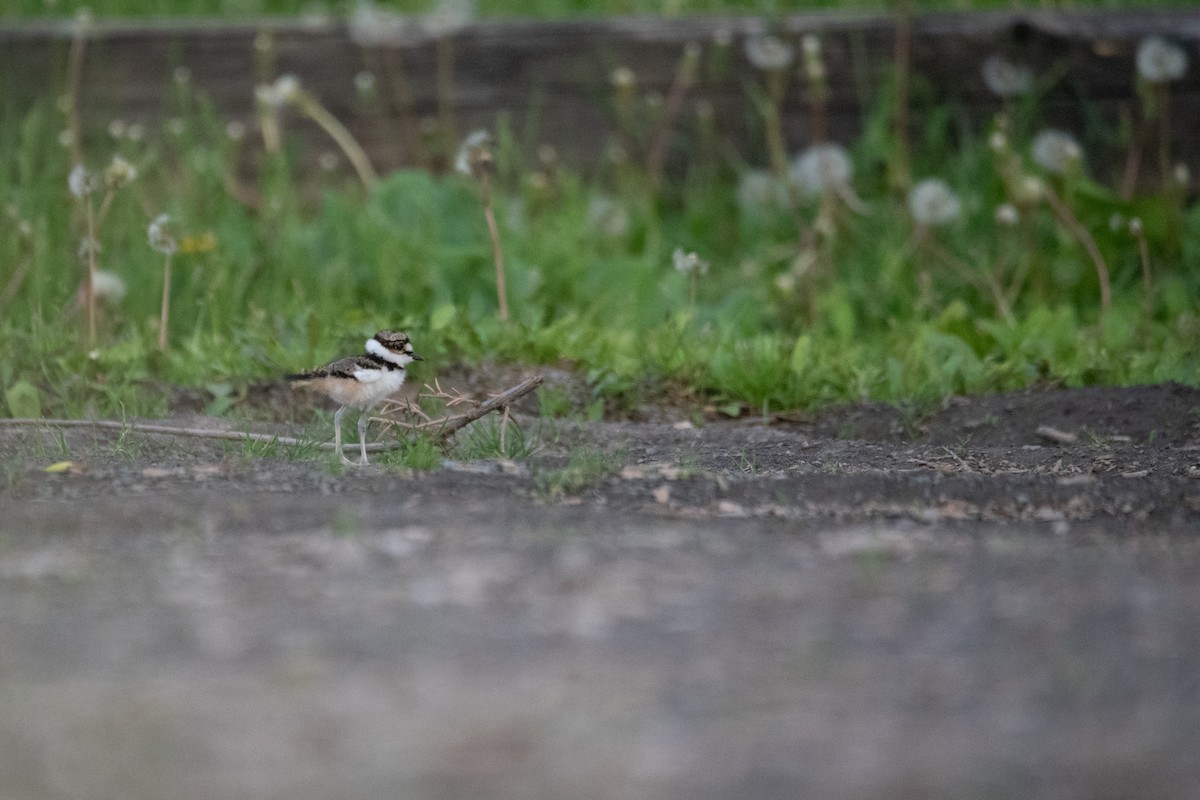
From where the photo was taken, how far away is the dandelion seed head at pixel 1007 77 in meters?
7.56

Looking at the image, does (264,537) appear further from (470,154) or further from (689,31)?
(689,31)

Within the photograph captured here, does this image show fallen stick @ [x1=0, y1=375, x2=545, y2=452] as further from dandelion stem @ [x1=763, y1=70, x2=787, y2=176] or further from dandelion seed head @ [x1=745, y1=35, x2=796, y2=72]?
dandelion seed head @ [x1=745, y1=35, x2=796, y2=72]

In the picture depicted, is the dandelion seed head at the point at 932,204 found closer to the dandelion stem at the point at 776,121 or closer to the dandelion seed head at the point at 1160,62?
the dandelion stem at the point at 776,121

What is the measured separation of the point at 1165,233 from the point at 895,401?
95.8 inches

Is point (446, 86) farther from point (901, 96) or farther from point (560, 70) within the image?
point (901, 96)

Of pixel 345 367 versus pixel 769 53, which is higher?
pixel 769 53

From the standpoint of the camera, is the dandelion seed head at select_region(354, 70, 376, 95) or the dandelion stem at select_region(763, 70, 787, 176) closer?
the dandelion stem at select_region(763, 70, 787, 176)

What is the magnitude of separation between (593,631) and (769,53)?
5.11 metres

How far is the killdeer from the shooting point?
425 cm

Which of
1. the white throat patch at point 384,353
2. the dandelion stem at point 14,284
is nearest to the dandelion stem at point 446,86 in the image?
the dandelion stem at point 14,284

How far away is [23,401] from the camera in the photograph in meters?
4.93

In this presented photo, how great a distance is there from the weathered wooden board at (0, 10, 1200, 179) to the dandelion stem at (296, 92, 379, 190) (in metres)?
0.06

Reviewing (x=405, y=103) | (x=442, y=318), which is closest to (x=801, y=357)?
(x=442, y=318)

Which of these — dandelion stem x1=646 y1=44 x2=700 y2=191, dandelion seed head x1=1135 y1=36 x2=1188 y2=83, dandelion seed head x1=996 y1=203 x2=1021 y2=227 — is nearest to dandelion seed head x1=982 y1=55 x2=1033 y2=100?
dandelion seed head x1=1135 y1=36 x2=1188 y2=83
